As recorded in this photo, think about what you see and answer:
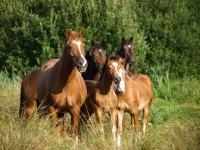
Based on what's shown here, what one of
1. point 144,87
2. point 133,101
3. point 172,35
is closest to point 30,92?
point 133,101

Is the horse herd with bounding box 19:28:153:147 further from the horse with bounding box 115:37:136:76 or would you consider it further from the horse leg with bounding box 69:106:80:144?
the horse with bounding box 115:37:136:76

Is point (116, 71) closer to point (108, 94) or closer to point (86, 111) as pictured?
point (108, 94)

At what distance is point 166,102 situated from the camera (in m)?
16.9

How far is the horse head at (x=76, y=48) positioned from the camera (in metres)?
9.32

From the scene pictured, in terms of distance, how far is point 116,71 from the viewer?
10547 millimetres

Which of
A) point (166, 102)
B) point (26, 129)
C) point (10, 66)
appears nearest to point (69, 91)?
point (26, 129)

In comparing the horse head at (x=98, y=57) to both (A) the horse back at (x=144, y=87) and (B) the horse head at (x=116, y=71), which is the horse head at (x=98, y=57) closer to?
(A) the horse back at (x=144, y=87)

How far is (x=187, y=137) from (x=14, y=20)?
15.0 m

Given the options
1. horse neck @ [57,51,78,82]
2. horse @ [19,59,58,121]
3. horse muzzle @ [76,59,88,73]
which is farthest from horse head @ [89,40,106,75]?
horse muzzle @ [76,59,88,73]

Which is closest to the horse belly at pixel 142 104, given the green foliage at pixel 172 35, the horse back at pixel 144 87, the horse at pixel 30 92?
the horse back at pixel 144 87

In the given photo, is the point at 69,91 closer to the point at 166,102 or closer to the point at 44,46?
the point at 166,102

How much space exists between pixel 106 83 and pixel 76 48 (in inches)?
61.3

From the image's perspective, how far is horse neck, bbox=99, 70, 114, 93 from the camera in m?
10.9

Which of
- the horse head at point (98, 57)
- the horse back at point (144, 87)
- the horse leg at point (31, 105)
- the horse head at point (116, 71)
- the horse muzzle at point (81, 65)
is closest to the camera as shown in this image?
the horse muzzle at point (81, 65)
